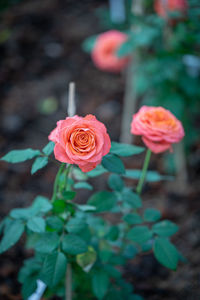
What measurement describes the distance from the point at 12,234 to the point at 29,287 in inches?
6.8

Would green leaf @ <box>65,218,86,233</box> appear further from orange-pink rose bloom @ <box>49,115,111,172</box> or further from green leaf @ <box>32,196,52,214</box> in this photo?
orange-pink rose bloom @ <box>49,115,111,172</box>

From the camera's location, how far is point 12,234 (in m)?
0.69

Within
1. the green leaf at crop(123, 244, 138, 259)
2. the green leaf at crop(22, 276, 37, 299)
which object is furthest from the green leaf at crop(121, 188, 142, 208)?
the green leaf at crop(22, 276, 37, 299)

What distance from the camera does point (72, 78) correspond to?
2.83 meters

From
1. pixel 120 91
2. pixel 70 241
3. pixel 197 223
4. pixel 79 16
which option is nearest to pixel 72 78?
pixel 120 91

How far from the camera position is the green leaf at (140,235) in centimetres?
75

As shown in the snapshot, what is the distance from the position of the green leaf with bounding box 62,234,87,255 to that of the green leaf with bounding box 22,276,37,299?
0.62 feet

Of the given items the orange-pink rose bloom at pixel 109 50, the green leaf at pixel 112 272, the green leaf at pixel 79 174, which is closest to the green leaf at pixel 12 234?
the green leaf at pixel 79 174

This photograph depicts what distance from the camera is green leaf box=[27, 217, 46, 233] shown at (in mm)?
656

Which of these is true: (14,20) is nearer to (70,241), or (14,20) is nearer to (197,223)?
(197,223)

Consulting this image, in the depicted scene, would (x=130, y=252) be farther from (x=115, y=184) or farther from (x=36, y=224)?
(x=36, y=224)

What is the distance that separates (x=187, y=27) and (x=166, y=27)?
0.42ft

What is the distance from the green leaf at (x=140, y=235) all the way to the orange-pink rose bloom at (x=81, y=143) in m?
0.31

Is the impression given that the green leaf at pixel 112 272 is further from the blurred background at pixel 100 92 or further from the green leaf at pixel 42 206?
the blurred background at pixel 100 92
